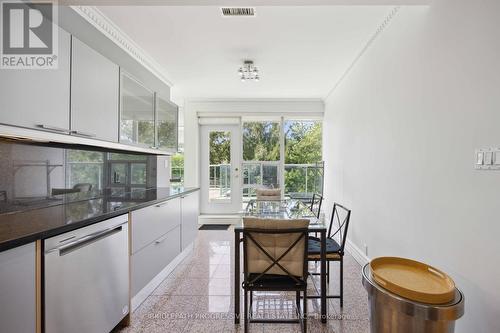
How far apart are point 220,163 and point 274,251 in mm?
4085

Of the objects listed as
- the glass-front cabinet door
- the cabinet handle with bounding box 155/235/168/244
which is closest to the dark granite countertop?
the cabinet handle with bounding box 155/235/168/244

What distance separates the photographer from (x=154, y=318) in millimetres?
2109

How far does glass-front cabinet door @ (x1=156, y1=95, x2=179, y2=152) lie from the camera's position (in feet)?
10.8

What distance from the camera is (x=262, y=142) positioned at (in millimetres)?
5648

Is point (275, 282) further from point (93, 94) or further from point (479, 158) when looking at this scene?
point (93, 94)

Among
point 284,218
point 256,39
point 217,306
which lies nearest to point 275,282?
point 284,218

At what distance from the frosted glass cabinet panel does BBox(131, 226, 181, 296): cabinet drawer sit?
1.08m

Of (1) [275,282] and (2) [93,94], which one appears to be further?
(2) [93,94]

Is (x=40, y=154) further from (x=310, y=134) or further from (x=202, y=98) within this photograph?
(x=310, y=134)

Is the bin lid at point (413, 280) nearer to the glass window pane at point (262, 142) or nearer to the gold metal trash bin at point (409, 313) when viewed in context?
the gold metal trash bin at point (409, 313)

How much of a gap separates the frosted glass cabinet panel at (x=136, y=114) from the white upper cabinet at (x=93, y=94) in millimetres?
129

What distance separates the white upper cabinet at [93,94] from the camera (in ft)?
6.19

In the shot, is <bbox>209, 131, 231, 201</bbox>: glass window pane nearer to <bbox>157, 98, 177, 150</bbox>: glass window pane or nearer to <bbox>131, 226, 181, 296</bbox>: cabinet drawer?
<bbox>157, 98, 177, 150</bbox>: glass window pane

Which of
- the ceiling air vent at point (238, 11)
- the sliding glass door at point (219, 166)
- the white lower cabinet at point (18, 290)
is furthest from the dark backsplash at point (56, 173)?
the sliding glass door at point (219, 166)
